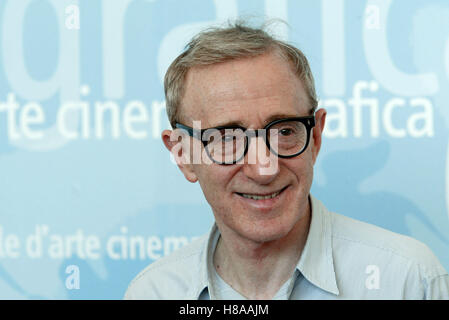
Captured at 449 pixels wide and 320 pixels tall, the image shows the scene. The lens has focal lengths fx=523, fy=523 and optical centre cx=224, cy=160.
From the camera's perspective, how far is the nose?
3.80ft

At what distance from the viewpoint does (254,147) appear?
1.16m

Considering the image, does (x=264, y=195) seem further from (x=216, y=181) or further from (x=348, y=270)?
(x=348, y=270)

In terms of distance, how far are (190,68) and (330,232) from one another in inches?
21.0

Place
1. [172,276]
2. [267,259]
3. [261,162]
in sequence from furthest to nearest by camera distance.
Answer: [172,276] < [267,259] < [261,162]

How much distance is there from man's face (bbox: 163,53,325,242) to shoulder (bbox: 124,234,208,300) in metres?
0.22

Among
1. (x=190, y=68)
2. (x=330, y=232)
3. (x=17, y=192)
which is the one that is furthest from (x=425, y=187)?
(x=17, y=192)

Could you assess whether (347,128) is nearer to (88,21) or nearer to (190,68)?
(190,68)

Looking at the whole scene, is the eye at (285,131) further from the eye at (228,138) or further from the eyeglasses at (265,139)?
the eye at (228,138)

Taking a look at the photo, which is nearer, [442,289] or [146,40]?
[442,289]

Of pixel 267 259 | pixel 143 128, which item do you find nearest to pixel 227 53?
pixel 267 259

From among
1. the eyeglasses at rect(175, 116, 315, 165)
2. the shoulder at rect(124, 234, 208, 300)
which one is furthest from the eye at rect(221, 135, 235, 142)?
the shoulder at rect(124, 234, 208, 300)

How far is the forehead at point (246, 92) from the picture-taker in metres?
1.17

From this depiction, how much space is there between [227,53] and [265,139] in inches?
8.6

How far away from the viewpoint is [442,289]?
3.92 feet
